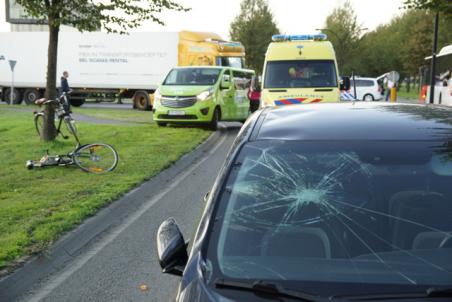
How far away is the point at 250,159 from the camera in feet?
8.86

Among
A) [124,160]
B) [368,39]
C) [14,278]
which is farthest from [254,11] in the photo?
[14,278]

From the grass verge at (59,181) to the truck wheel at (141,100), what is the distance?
12423 millimetres

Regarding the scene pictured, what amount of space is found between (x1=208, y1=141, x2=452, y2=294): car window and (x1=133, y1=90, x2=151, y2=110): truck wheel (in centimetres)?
2605

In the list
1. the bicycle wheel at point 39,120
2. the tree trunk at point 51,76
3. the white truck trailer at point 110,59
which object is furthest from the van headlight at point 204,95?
the white truck trailer at point 110,59

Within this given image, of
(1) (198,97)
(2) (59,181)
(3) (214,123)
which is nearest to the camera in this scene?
(2) (59,181)

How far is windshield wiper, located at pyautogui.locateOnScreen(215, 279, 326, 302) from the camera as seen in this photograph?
1.95m

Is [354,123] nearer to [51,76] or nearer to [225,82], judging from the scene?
[51,76]

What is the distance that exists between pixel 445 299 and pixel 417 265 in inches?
11.8

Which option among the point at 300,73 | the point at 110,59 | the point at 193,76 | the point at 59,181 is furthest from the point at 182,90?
the point at 110,59

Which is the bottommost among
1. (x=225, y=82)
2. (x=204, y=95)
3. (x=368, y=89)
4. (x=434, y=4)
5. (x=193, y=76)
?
(x=204, y=95)

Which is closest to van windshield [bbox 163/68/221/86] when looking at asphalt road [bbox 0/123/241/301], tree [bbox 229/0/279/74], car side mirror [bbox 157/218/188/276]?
asphalt road [bbox 0/123/241/301]

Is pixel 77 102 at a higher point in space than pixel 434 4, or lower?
lower

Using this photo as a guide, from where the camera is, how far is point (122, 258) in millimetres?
5230

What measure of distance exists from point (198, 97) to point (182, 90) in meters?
0.60
